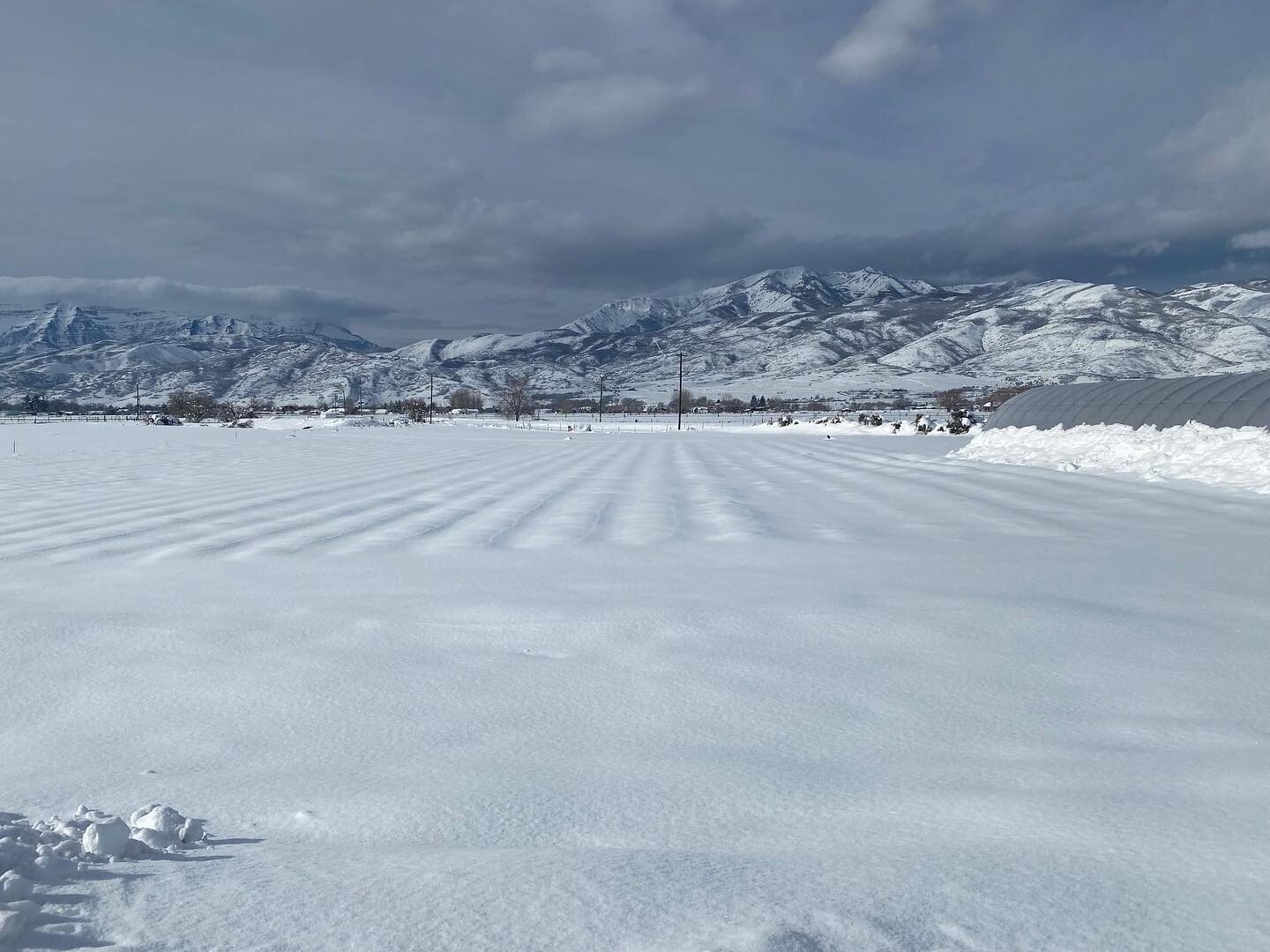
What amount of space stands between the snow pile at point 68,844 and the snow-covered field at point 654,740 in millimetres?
50

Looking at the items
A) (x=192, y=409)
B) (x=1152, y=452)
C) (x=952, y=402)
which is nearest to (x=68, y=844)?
(x=1152, y=452)

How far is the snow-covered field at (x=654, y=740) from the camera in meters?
1.75

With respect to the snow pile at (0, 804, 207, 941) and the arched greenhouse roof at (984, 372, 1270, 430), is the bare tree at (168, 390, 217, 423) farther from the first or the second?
the snow pile at (0, 804, 207, 941)

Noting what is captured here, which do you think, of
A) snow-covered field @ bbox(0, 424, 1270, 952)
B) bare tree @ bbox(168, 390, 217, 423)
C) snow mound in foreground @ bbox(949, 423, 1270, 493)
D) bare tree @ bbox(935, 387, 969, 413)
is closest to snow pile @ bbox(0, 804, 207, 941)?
snow-covered field @ bbox(0, 424, 1270, 952)

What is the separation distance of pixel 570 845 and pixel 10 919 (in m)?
1.18

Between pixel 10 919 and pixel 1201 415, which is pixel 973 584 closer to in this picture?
pixel 10 919

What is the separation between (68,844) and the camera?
6.30 feet

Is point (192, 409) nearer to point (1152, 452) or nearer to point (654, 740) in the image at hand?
point (1152, 452)

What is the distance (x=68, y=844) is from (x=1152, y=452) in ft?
51.5

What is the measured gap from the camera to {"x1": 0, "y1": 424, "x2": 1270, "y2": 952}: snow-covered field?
69.0 inches

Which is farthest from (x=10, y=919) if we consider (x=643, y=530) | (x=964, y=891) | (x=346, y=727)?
(x=643, y=530)

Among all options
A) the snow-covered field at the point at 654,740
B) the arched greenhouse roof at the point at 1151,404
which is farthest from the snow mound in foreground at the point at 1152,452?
the snow-covered field at the point at 654,740

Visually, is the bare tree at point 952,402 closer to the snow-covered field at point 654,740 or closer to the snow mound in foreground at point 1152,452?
the snow mound in foreground at point 1152,452

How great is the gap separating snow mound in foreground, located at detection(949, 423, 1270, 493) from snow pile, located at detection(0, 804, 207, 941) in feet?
40.2
